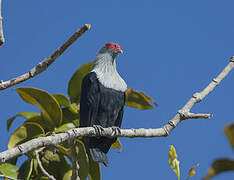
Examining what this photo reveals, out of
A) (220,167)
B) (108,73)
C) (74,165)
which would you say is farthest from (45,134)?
(220,167)

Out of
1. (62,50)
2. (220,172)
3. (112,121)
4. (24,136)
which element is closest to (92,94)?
(112,121)

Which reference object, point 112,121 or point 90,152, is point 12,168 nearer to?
point 90,152

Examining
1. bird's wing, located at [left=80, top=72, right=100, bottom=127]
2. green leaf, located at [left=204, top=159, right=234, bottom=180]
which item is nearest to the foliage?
bird's wing, located at [left=80, top=72, right=100, bottom=127]

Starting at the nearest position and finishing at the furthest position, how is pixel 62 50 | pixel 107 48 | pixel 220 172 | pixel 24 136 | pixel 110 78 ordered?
pixel 220 172 → pixel 62 50 → pixel 24 136 → pixel 110 78 → pixel 107 48

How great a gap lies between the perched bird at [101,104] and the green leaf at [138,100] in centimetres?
32

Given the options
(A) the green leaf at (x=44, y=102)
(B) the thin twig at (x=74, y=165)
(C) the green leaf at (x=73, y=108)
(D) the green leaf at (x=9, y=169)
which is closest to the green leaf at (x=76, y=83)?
(C) the green leaf at (x=73, y=108)

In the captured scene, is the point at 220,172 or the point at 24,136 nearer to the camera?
the point at 220,172

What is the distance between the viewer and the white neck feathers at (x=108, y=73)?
4.05m

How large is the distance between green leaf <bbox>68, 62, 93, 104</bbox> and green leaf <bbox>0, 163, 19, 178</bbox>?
3.51 feet

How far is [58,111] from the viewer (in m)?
3.05

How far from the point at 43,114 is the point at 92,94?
34.3 inches

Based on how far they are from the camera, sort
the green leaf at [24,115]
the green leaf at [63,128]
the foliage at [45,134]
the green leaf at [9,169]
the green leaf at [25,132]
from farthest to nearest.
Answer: the green leaf at [24,115] → the green leaf at [63,128] → the green leaf at [25,132] → the foliage at [45,134] → the green leaf at [9,169]

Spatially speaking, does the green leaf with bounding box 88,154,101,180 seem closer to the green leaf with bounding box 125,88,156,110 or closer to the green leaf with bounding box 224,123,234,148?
the green leaf with bounding box 125,88,156,110

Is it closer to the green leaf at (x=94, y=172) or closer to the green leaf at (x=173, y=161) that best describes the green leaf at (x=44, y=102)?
the green leaf at (x=94, y=172)
